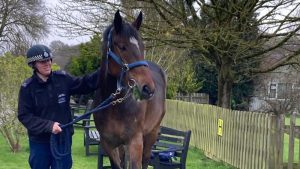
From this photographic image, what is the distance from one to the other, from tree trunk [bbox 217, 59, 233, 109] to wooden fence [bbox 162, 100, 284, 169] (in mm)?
782

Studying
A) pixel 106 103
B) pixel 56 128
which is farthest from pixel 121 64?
pixel 56 128

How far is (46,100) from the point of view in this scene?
392 centimetres

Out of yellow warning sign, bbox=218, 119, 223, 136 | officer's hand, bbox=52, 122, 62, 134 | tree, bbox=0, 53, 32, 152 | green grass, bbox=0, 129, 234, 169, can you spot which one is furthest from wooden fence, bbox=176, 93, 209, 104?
officer's hand, bbox=52, 122, 62, 134

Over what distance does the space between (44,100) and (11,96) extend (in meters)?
6.48

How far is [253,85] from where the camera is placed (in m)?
26.4

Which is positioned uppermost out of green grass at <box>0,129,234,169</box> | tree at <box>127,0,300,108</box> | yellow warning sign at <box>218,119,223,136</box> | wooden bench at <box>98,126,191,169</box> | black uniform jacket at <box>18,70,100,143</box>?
tree at <box>127,0,300,108</box>

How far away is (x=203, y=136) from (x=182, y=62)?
423 inches

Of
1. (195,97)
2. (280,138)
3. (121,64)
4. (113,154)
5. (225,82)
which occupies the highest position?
(225,82)

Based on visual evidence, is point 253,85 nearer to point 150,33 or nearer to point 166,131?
point 150,33

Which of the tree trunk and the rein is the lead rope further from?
the tree trunk

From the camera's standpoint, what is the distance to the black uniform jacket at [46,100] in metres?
3.84

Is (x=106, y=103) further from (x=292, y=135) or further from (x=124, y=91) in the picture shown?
(x=292, y=135)

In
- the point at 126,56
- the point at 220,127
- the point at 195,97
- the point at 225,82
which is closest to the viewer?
the point at 126,56

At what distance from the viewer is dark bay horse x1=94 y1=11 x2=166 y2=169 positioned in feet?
11.6
